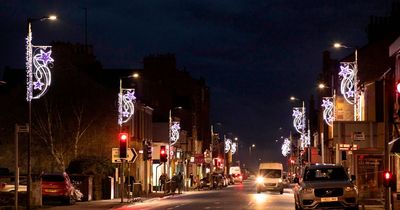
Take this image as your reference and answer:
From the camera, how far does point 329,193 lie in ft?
97.7

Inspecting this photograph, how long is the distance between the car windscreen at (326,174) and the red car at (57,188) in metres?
16.8

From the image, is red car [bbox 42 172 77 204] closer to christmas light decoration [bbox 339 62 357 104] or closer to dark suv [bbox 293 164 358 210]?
christmas light decoration [bbox 339 62 357 104]

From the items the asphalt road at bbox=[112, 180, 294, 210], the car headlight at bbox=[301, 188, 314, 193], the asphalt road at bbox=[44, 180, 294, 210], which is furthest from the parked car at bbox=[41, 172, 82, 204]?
the car headlight at bbox=[301, 188, 314, 193]

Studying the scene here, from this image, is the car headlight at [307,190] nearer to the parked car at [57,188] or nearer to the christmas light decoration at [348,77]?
the christmas light decoration at [348,77]

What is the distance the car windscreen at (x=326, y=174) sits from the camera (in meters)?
31.2

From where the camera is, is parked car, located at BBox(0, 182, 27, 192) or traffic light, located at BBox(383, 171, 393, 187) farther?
parked car, located at BBox(0, 182, 27, 192)

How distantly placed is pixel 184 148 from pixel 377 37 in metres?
45.8

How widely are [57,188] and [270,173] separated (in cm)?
2978

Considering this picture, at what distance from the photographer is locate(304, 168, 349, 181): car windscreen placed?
102 ft

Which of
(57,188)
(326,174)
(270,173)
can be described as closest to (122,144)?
(57,188)

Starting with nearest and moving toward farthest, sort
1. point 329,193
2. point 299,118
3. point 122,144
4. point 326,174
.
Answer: point 329,193 < point 326,174 < point 122,144 < point 299,118

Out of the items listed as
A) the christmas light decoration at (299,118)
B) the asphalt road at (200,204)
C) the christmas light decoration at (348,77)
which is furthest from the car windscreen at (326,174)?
the christmas light decoration at (299,118)

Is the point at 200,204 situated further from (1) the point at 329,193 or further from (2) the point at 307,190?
(1) the point at 329,193

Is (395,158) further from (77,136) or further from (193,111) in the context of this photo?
(193,111)
